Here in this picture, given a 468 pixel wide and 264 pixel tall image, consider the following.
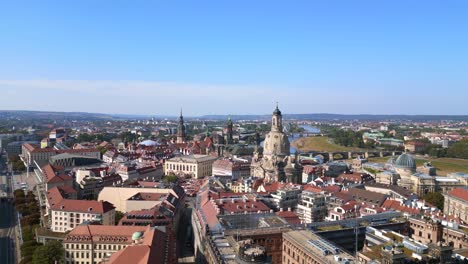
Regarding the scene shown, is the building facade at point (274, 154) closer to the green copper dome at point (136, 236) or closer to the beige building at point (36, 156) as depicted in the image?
the green copper dome at point (136, 236)

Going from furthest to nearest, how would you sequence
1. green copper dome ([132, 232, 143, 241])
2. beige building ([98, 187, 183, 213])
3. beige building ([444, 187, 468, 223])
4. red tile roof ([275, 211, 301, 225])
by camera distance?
1. beige building ([444, 187, 468, 223])
2. beige building ([98, 187, 183, 213])
3. red tile roof ([275, 211, 301, 225])
4. green copper dome ([132, 232, 143, 241])

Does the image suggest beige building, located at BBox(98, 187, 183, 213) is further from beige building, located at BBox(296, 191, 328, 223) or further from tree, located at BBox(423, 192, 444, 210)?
tree, located at BBox(423, 192, 444, 210)

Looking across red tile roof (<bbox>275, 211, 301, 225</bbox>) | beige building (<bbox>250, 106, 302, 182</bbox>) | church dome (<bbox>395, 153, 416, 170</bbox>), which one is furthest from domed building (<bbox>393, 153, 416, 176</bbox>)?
red tile roof (<bbox>275, 211, 301, 225</bbox>)

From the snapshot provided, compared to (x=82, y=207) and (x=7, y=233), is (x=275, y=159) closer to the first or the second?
(x=82, y=207)

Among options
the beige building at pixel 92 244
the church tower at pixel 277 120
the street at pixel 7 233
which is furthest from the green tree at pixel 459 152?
the street at pixel 7 233

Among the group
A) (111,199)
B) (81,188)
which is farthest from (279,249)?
(81,188)

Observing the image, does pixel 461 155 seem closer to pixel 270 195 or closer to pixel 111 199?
pixel 270 195

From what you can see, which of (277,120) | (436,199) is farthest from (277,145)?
→ (436,199)
